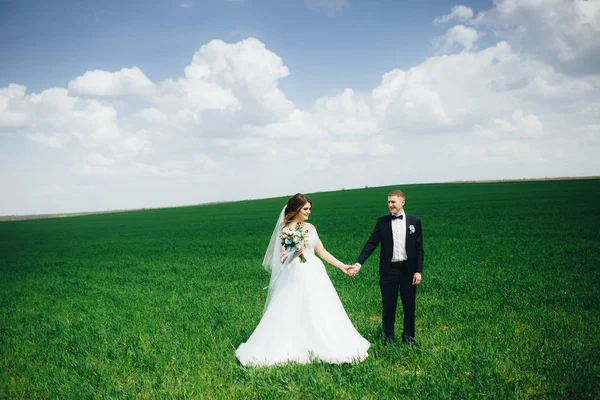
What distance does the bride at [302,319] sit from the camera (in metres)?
6.25

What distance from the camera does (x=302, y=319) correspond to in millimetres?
6469

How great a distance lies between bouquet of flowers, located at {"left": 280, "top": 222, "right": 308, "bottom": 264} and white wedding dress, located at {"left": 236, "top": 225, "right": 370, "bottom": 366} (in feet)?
0.41

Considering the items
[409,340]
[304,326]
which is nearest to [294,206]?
[304,326]

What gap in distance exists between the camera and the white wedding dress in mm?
6234

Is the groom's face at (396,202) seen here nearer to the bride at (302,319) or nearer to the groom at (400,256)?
the groom at (400,256)

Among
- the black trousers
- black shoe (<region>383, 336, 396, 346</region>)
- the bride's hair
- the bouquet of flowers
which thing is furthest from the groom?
the bride's hair

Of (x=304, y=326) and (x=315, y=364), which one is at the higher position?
(x=304, y=326)

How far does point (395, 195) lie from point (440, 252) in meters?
11.8

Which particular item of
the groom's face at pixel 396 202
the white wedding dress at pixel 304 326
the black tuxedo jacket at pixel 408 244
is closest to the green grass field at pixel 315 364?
the white wedding dress at pixel 304 326

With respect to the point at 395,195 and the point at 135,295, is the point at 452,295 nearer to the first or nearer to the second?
the point at 395,195

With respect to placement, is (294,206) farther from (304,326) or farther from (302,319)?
(304,326)

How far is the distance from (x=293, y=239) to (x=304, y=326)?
1462 mm

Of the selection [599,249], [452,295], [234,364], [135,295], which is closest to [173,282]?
[135,295]

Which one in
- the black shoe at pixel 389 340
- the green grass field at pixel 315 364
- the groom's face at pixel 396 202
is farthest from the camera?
the black shoe at pixel 389 340
